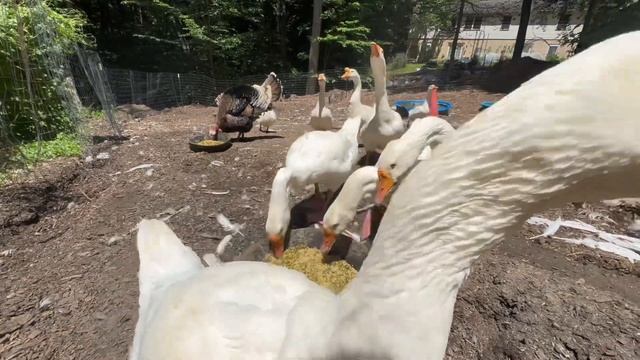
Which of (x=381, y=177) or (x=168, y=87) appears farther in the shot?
(x=168, y=87)

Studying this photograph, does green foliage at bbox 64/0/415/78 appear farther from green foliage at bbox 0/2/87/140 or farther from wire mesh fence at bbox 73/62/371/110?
green foliage at bbox 0/2/87/140

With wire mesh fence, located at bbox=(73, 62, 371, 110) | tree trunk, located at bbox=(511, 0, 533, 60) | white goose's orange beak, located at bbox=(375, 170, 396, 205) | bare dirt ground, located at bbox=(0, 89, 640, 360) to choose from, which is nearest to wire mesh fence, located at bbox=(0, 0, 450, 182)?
bare dirt ground, located at bbox=(0, 89, 640, 360)

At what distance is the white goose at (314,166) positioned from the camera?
353 cm

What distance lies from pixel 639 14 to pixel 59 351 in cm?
1728

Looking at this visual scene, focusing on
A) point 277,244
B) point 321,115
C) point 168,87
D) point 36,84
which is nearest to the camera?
point 277,244

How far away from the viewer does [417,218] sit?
1.05 m

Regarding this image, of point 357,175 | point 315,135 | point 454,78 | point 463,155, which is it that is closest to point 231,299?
point 463,155

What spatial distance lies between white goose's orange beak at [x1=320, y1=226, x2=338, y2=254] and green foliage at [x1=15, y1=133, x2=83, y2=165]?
17.0ft

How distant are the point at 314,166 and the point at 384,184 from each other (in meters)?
1.01

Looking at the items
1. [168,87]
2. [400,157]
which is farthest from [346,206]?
[168,87]

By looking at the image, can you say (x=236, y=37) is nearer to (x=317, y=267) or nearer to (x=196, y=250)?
(x=196, y=250)

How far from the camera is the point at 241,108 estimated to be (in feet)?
29.2

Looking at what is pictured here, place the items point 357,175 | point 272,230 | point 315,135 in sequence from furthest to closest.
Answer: point 315,135 < point 357,175 < point 272,230

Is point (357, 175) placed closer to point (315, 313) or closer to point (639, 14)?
point (315, 313)
